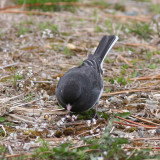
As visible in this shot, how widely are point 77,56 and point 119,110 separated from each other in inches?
73.8

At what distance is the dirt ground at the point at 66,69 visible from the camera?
12.3ft

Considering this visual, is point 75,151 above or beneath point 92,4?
beneath

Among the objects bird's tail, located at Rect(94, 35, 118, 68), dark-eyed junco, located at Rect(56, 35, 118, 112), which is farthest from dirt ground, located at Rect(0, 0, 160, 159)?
bird's tail, located at Rect(94, 35, 118, 68)

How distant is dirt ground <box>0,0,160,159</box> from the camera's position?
375 centimetres

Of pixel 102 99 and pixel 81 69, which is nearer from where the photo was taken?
pixel 81 69

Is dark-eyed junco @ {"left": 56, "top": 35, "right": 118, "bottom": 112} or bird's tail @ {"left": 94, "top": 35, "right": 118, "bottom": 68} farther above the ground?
bird's tail @ {"left": 94, "top": 35, "right": 118, "bottom": 68}

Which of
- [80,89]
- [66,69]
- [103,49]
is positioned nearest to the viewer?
[80,89]

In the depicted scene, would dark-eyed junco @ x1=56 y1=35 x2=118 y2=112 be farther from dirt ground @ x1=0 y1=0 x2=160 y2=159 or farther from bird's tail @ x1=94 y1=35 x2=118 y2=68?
bird's tail @ x1=94 y1=35 x2=118 y2=68

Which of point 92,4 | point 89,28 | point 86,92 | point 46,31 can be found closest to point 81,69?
point 86,92

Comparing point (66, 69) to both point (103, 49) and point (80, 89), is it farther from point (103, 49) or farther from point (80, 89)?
point (80, 89)

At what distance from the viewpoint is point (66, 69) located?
17.8 feet

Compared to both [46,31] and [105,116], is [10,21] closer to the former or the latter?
[46,31]

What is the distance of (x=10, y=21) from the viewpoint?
6980mm

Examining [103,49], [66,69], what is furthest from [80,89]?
[66,69]
